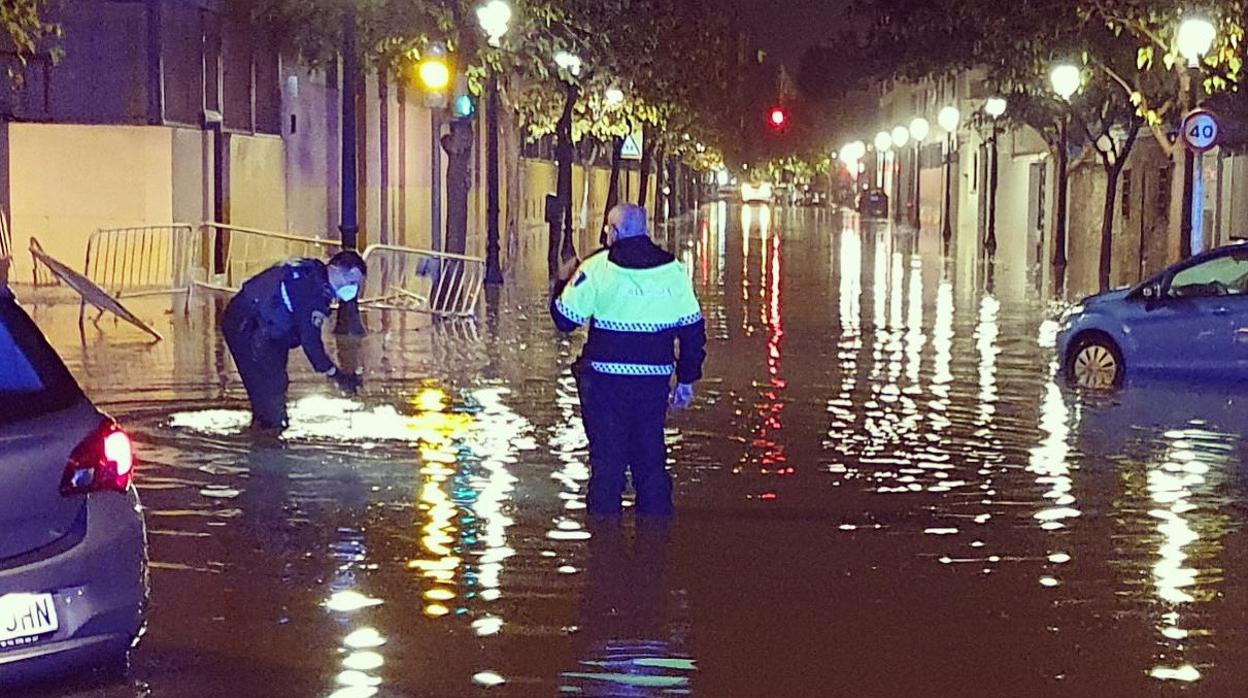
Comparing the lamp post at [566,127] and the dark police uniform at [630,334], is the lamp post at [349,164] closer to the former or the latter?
the dark police uniform at [630,334]

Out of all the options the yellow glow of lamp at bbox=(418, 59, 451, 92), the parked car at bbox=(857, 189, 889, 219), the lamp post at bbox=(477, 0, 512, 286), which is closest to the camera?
the yellow glow of lamp at bbox=(418, 59, 451, 92)

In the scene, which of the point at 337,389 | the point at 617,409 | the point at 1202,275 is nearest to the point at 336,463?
the point at 617,409

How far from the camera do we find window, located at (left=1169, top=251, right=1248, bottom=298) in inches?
679

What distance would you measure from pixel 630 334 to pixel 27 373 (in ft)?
11.9

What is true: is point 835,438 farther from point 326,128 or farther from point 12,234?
point 326,128

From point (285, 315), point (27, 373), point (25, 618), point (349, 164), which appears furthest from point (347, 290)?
point (349, 164)

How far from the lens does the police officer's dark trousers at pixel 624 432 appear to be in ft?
32.4

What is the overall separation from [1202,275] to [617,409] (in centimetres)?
945

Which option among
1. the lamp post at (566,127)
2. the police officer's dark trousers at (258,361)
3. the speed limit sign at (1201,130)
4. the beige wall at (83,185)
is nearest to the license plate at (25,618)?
the police officer's dark trousers at (258,361)

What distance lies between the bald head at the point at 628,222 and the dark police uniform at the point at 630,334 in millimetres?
34

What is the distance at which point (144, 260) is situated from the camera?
27859 millimetres

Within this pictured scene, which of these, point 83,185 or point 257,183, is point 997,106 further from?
point 83,185

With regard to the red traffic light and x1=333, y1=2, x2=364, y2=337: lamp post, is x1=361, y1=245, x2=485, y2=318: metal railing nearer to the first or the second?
x1=333, y1=2, x2=364, y2=337: lamp post

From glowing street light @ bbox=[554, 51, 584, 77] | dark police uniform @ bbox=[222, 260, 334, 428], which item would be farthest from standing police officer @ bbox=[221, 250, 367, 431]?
glowing street light @ bbox=[554, 51, 584, 77]
